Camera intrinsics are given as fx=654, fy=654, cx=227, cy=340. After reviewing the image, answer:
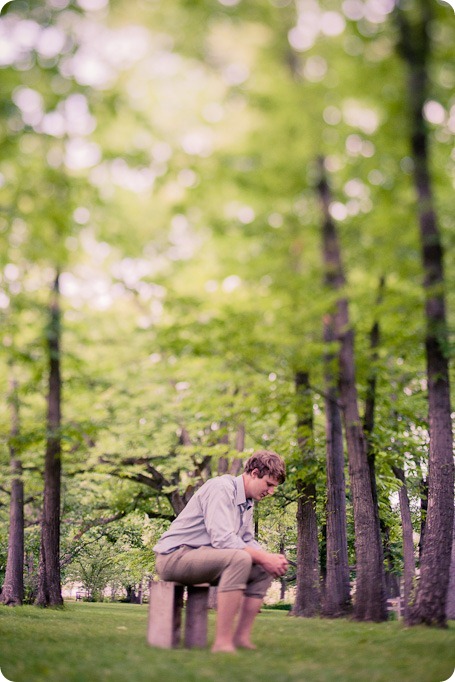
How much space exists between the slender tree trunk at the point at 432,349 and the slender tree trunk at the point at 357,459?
509mm

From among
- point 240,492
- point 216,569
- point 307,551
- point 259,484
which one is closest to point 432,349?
point 259,484

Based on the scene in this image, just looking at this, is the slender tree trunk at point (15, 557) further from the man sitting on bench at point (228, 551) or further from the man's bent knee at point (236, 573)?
the man's bent knee at point (236, 573)

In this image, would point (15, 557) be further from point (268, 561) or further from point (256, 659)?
point (256, 659)

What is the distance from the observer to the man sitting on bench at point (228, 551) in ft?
13.3

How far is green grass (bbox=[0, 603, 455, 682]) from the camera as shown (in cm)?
313

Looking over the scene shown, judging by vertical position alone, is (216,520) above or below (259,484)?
below

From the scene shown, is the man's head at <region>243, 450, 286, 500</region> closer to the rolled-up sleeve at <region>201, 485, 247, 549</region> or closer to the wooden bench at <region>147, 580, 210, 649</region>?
the rolled-up sleeve at <region>201, 485, 247, 549</region>

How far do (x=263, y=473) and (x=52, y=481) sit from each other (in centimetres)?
325

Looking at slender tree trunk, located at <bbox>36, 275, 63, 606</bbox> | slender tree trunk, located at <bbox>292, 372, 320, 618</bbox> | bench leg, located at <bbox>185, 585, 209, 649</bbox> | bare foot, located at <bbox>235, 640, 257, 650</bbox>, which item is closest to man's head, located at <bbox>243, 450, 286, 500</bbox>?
bench leg, located at <bbox>185, 585, 209, 649</bbox>

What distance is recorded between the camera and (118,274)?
171 inches

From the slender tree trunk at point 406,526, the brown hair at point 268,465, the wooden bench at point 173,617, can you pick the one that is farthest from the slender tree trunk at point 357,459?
the slender tree trunk at point 406,526

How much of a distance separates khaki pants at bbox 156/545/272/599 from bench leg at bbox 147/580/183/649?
102mm

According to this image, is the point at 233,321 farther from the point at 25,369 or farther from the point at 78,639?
the point at 78,639

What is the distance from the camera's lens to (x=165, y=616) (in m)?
4.25
